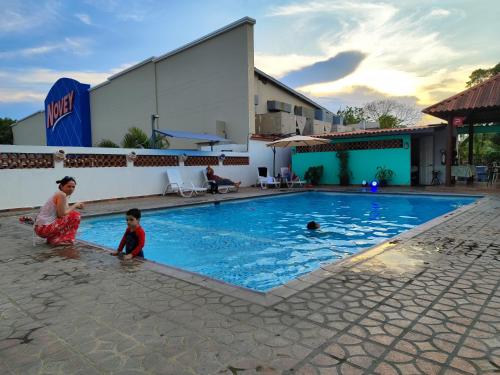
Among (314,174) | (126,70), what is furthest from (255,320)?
(126,70)

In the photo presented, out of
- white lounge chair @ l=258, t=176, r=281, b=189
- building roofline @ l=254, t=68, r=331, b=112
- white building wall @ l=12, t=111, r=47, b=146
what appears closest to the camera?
white lounge chair @ l=258, t=176, r=281, b=189

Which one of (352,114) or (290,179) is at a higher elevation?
(352,114)

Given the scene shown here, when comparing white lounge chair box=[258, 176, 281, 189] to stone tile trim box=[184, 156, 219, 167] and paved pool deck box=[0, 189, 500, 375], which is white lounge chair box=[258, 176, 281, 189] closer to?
stone tile trim box=[184, 156, 219, 167]

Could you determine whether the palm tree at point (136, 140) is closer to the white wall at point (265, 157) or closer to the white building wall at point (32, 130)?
the white wall at point (265, 157)

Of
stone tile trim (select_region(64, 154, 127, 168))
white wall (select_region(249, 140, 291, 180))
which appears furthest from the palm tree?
white wall (select_region(249, 140, 291, 180))

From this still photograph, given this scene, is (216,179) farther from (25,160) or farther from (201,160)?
(25,160)

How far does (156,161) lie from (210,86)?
9.54 m

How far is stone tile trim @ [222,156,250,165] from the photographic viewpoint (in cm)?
1777

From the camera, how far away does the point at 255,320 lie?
2.71 meters

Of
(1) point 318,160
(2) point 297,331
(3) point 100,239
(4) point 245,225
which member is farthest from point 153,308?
(1) point 318,160

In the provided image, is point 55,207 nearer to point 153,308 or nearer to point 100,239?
point 100,239

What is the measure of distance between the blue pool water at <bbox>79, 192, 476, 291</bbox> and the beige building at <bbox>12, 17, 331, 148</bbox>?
799 cm

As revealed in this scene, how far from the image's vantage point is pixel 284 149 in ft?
69.7

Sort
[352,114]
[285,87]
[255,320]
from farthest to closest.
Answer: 1. [352,114]
2. [285,87]
3. [255,320]
